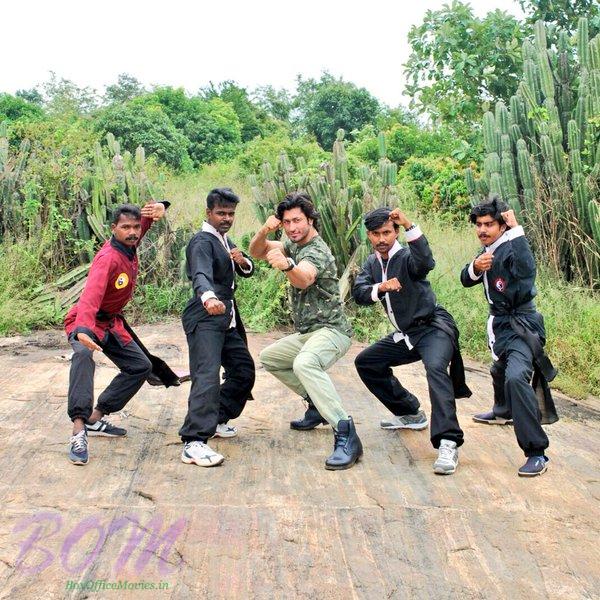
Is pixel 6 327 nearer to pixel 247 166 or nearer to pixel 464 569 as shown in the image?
pixel 464 569

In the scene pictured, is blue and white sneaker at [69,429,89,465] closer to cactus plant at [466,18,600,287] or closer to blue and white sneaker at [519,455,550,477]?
blue and white sneaker at [519,455,550,477]

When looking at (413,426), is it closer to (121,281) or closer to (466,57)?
(121,281)

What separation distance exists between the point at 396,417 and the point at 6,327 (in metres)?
5.64

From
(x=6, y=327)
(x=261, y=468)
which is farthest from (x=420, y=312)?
(x=6, y=327)

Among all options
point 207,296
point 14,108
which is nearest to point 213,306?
point 207,296

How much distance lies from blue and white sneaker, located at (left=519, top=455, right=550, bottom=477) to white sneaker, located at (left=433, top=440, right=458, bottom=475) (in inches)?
15.7

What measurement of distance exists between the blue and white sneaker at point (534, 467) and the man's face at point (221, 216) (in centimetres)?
236

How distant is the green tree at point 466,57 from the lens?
49.2 ft

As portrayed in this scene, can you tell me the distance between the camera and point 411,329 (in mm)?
5340

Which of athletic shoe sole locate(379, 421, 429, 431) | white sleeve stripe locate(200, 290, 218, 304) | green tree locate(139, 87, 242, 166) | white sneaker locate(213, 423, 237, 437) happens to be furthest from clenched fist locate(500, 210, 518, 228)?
green tree locate(139, 87, 242, 166)

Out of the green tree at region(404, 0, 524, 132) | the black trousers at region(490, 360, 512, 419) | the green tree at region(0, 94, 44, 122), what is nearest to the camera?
the black trousers at region(490, 360, 512, 419)

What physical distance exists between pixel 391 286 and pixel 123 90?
94.7ft

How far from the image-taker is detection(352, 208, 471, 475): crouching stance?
502 centimetres

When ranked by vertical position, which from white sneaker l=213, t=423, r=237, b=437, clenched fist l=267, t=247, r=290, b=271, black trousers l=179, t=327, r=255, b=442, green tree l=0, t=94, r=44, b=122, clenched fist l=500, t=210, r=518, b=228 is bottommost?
white sneaker l=213, t=423, r=237, b=437
